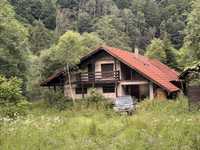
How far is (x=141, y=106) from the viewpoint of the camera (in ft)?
101

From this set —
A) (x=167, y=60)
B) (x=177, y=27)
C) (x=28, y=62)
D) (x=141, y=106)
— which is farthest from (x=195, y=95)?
(x=177, y=27)

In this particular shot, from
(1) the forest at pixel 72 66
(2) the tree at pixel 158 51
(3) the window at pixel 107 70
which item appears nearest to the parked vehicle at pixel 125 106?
(1) the forest at pixel 72 66

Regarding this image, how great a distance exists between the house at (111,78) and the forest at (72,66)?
1792 millimetres

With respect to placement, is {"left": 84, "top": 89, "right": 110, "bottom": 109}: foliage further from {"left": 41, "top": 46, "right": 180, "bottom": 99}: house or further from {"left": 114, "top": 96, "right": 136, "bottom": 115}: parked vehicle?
{"left": 114, "top": 96, "right": 136, "bottom": 115}: parked vehicle

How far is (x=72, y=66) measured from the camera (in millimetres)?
38094

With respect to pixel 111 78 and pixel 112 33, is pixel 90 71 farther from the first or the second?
pixel 112 33

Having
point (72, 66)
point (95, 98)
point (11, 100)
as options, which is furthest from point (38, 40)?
point (11, 100)

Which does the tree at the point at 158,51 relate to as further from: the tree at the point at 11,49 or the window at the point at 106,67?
the tree at the point at 11,49

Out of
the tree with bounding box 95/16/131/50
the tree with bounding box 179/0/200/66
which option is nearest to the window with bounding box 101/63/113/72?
the tree with bounding box 179/0/200/66

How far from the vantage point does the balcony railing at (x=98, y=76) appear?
38.0 meters

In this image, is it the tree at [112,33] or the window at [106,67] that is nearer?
the window at [106,67]

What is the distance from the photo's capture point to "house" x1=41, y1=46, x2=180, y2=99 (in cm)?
3697

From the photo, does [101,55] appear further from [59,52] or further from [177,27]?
[177,27]

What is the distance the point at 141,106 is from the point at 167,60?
27.8 metres
